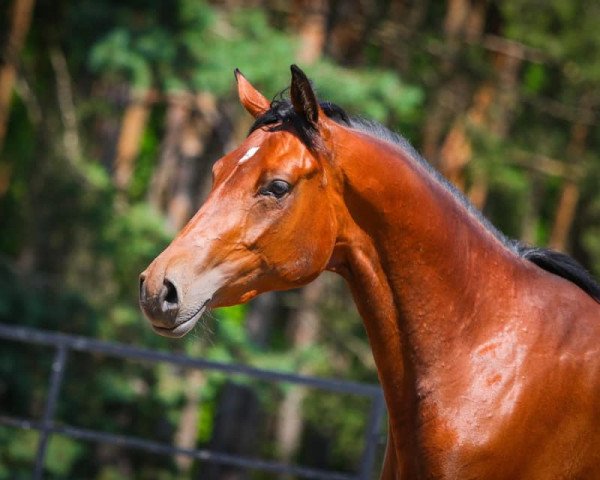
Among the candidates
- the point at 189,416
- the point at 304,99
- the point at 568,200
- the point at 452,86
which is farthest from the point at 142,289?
the point at 568,200

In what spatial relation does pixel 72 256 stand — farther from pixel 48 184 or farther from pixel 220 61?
pixel 220 61

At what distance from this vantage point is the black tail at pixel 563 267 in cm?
342

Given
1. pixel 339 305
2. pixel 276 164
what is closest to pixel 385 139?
pixel 276 164

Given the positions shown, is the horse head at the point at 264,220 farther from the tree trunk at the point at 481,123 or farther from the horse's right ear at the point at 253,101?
Result: the tree trunk at the point at 481,123

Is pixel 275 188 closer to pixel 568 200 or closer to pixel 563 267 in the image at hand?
pixel 563 267

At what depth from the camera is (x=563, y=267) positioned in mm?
3441

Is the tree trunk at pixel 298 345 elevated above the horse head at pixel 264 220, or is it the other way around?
the horse head at pixel 264 220

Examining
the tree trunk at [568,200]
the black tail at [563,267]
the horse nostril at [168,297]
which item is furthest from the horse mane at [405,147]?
the tree trunk at [568,200]

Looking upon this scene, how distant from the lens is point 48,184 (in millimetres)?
11969

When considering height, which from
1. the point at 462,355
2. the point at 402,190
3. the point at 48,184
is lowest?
the point at 48,184

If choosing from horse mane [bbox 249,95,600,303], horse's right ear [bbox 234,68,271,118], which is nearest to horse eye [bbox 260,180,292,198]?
horse mane [bbox 249,95,600,303]

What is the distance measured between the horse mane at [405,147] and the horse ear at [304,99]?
0.02 meters

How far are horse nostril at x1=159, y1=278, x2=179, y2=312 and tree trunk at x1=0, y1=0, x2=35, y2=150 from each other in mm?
12053

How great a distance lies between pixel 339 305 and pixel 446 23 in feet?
16.3
